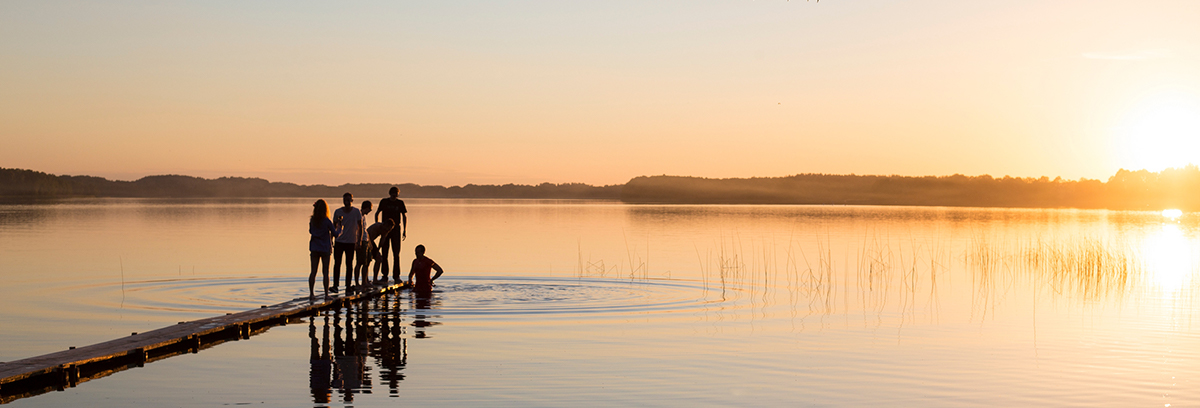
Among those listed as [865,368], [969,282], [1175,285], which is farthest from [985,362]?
[1175,285]

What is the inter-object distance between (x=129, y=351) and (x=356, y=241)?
8.61m

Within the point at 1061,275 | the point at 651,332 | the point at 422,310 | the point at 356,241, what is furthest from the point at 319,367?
the point at 1061,275

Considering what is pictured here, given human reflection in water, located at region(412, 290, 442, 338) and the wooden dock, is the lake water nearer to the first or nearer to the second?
human reflection in water, located at region(412, 290, 442, 338)

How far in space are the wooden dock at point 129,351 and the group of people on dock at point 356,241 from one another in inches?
55.6

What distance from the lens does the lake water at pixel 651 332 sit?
11742 mm

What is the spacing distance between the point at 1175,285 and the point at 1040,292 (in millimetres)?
5073

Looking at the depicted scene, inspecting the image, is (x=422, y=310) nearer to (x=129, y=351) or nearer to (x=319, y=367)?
(x=319, y=367)

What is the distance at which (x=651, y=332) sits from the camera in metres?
17.2

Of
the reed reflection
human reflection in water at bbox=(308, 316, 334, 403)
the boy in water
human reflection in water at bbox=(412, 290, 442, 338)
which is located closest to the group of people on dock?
the boy in water

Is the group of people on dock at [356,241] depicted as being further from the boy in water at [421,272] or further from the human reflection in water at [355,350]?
the human reflection in water at [355,350]

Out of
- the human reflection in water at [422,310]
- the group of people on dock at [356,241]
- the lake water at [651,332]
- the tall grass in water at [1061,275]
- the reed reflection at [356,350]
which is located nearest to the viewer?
the reed reflection at [356,350]

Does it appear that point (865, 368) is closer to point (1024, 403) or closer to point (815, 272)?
point (1024, 403)

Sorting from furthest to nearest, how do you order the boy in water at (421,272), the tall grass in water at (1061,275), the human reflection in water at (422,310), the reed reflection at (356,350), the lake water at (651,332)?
the tall grass in water at (1061,275) → the boy in water at (421,272) → the human reflection in water at (422,310) → the lake water at (651,332) → the reed reflection at (356,350)

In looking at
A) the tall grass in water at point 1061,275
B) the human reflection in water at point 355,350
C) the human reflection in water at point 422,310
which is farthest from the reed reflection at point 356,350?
the tall grass in water at point 1061,275
